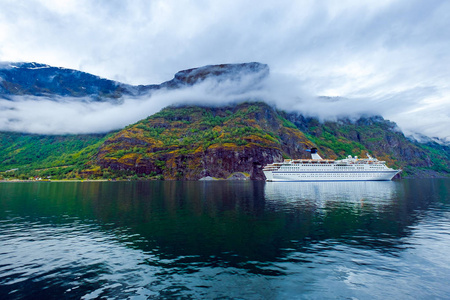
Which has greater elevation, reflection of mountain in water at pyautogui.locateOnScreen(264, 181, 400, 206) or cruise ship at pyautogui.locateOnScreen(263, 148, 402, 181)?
cruise ship at pyautogui.locateOnScreen(263, 148, 402, 181)

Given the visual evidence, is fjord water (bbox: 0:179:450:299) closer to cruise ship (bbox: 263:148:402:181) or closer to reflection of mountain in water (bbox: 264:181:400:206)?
reflection of mountain in water (bbox: 264:181:400:206)

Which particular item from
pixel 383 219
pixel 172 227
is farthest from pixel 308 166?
pixel 172 227

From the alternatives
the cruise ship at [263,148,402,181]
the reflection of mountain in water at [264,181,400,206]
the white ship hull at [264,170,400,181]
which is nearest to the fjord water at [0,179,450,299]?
the reflection of mountain in water at [264,181,400,206]

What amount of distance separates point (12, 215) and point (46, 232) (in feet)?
63.1

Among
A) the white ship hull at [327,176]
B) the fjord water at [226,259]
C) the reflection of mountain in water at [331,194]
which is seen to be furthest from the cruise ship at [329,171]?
the fjord water at [226,259]

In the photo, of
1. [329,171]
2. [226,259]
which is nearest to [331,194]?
[226,259]

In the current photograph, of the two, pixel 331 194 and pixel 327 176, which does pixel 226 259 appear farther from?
pixel 327 176

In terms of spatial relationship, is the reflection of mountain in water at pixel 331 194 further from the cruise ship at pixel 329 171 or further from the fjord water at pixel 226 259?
the cruise ship at pixel 329 171

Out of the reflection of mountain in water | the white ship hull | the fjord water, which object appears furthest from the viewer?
the white ship hull

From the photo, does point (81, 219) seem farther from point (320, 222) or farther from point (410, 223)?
point (410, 223)

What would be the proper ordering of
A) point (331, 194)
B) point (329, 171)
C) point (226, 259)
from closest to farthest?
point (226, 259) < point (331, 194) < point (329, 171)

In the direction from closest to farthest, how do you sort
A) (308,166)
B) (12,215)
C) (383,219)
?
(383,219)
(12,215)
(308,166)

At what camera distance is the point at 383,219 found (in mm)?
38281

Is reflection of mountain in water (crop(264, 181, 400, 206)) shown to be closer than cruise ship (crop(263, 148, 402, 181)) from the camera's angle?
Yes
